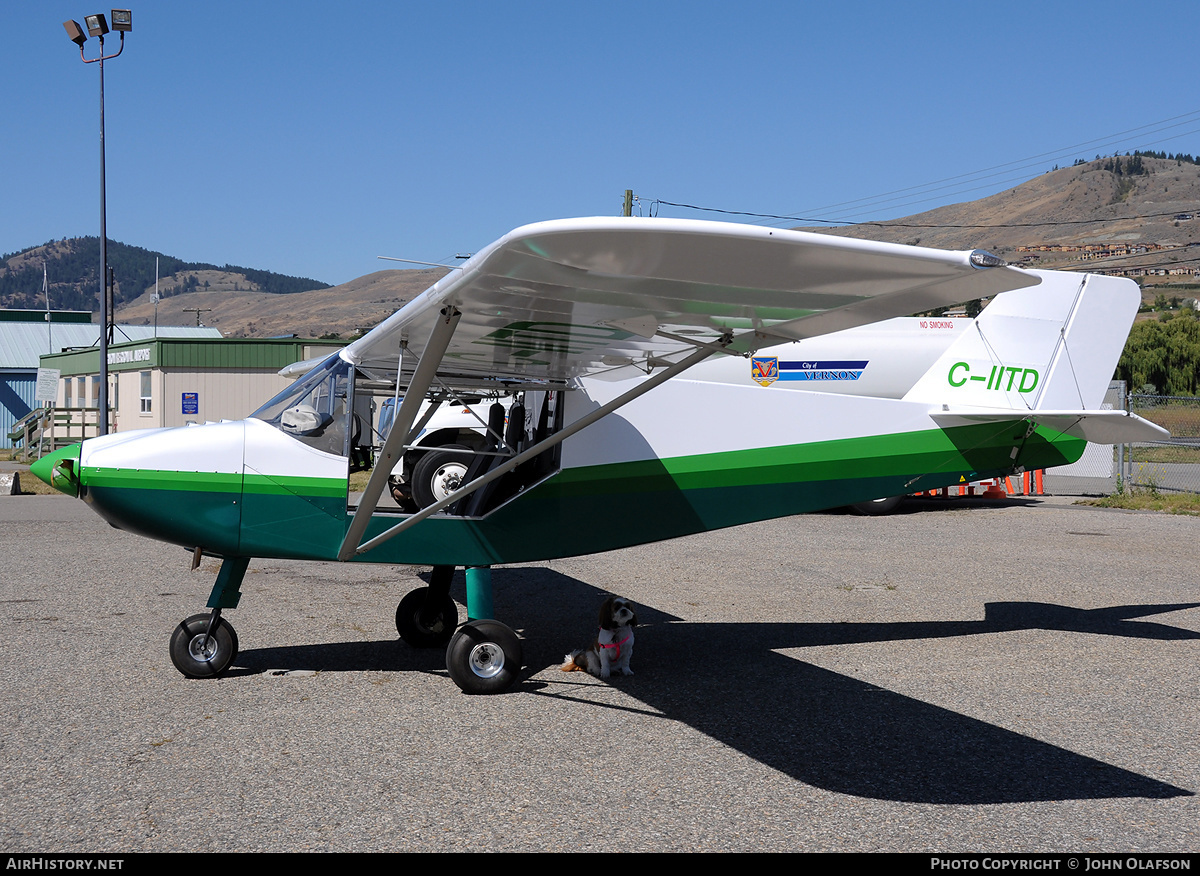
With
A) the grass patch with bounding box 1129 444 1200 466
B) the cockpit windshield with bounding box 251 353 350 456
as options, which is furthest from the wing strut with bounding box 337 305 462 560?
the grass patch with bounding box 1129 444 1200 466

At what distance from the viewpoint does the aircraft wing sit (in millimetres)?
3553

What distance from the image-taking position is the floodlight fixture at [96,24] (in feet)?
76.1

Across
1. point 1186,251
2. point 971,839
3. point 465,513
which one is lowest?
point 971,839

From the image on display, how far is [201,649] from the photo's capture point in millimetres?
6164

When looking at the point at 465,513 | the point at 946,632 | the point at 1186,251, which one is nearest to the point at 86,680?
the point at 465,513

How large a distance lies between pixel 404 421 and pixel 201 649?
2214 mm

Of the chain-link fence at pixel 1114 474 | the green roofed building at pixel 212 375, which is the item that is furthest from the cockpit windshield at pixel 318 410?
the green roofed building at pixel 212 375

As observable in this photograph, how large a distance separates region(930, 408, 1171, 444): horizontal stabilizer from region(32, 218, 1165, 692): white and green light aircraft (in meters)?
0.02

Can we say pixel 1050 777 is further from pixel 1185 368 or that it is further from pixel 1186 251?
pixel 1186 251

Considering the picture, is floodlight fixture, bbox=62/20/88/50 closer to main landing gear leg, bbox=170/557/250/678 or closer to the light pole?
the light pole

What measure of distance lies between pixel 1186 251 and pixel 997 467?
180 m

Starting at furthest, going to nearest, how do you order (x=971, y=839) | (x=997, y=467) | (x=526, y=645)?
(x=997, y=467), (x=526, y=645), (x=971, y=839)

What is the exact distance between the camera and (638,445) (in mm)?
6996

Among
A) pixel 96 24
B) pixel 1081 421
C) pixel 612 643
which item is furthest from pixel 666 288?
pixel 96 24
